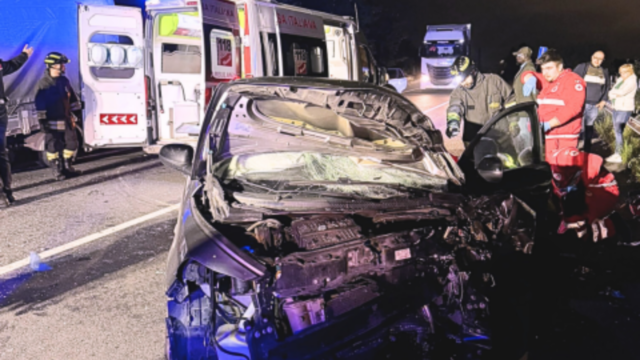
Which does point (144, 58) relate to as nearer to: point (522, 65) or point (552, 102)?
point (522, 65)

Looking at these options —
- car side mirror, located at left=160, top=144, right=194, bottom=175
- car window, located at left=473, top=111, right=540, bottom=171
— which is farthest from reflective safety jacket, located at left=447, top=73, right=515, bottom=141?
car side mirror, located at left=160, top=144, right=194, bottom=175

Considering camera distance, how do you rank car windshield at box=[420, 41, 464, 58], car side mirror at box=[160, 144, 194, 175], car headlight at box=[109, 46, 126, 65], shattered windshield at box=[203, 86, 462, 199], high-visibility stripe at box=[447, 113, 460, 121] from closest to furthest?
shattered windshield at box=[203, 86, 462, 199], car side mirror at box=[160, 144, 194, 175], high-visibility stripe at box=[447, 113, 460, 121], car headlight at box=[109, 46, 126, 65], car windshield at box=[420, 41, 464, 58]

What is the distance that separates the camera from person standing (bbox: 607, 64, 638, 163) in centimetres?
775

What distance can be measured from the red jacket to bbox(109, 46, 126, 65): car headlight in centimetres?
593

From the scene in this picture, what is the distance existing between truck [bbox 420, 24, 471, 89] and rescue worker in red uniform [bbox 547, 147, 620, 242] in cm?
1290

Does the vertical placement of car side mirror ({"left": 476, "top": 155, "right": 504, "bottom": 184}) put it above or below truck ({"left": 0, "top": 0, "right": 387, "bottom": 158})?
below

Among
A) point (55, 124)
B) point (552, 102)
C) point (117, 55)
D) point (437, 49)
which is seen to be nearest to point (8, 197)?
point (55, 124)

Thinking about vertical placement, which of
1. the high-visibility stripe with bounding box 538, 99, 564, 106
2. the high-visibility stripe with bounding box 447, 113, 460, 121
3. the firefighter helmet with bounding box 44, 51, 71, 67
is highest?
the firefighter helmet with bounding box 44, 51, 71, 67

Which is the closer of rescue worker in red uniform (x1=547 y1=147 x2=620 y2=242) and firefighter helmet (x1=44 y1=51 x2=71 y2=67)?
Answer: rescue worker in red uniform (x1=547 y1=147 x2=620 y2=242)

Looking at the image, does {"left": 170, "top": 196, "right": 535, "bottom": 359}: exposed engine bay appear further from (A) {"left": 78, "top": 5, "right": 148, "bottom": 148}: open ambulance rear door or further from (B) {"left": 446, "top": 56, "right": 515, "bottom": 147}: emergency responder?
(A) {"left": 78, "top": 5, "right": 148, "bottom": 148}: open ambulance rear door

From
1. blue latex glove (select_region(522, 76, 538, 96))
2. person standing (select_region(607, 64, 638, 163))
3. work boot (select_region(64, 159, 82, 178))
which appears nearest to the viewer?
blue latex glove (select_region(522, 76, 538, 96))

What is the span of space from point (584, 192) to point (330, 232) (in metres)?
3.11

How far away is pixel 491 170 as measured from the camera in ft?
10.7

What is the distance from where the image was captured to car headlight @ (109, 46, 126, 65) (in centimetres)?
754
